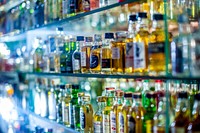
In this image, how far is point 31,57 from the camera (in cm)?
273

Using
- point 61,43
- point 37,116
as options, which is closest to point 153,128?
point 61,43

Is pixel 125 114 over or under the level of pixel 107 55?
under

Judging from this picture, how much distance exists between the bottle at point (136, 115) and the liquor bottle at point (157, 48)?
20 centimetres

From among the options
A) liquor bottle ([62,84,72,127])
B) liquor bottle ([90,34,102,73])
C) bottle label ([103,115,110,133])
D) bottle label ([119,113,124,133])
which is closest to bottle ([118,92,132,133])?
bottle label ([119,113,124,133])

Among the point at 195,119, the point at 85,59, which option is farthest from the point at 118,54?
the point at 195,119

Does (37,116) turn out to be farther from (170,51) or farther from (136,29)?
(170,51)

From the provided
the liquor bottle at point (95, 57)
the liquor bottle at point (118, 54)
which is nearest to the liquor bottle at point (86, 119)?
the liquor bottle at point (95, 57)

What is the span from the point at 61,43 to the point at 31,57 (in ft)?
1.85

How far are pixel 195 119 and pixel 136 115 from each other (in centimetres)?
28

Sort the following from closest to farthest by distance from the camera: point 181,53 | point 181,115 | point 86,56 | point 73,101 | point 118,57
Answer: point 181,53
point 181,115
point 118,57
point 86,56
point 73,101

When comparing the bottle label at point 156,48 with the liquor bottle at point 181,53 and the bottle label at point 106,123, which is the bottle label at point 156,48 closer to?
the liquor bottle at point 181,53

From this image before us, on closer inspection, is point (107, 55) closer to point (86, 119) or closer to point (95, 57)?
point (95, 57)

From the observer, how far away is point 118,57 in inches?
61.6

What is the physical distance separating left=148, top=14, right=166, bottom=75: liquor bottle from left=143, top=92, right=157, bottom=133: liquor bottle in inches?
7.1
